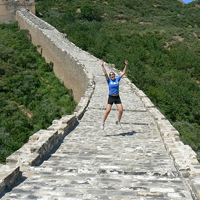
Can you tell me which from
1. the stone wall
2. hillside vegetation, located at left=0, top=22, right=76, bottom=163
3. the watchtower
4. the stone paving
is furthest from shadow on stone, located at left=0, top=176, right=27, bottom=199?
the watchtower

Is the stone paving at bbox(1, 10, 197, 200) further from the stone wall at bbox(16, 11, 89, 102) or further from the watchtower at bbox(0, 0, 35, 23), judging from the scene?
the watchtower at bbox(0, 0, 35, 23)

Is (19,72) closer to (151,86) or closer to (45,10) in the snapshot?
(151,86)

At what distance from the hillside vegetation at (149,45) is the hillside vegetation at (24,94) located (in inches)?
190

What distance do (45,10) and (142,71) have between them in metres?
21.9

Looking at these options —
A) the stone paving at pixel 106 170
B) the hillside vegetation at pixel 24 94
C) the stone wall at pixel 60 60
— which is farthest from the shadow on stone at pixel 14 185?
the stone wall at pixel 60 60

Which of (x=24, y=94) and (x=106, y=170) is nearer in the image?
(x=106, y=170)

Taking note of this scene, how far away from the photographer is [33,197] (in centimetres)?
359

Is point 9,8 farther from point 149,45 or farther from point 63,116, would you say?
point 63,116

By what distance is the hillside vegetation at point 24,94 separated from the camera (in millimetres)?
13953

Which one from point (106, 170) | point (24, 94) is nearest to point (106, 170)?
point (106, 170)

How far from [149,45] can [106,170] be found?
2489cm

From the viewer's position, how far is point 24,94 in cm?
1875

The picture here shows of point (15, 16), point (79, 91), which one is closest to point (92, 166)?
point (79, 91)

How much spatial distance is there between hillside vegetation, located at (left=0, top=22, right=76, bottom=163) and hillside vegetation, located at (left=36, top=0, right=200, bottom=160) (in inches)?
190
